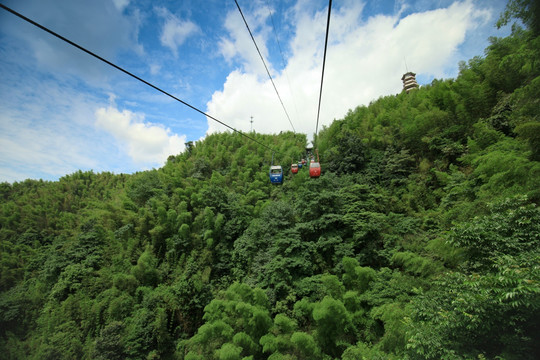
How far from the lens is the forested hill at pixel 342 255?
12.4 feet

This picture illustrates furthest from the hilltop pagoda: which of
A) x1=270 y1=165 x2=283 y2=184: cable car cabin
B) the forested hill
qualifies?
x1=270 y1=165 x2=283 y2=184: cable car cabin

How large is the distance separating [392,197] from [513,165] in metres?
6.10

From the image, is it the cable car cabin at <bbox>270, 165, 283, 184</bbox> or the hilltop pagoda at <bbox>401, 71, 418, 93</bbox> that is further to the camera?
the hilltop pagoda at <bbox>401, 71, 418, 93</bbox>

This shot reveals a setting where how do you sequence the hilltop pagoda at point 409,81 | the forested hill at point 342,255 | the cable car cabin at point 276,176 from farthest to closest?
the hilltop pagoda at point 409,81, the cable car cabin at point 276,176, the forested hill at point 342,255

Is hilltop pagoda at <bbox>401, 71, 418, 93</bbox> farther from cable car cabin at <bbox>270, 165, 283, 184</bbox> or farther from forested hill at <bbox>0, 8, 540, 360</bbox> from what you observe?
cable car cabin at <bbox>270, 165, 283, 184</bbox>

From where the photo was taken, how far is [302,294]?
952 centimetres

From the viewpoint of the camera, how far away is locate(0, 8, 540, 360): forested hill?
12.4 feet

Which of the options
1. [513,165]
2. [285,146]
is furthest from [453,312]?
[285,146]

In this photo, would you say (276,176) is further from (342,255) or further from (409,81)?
(409,81)

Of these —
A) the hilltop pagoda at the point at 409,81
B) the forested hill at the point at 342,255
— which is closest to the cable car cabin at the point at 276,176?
the forested hill at the point at 342,255

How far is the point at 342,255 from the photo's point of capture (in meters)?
9.91

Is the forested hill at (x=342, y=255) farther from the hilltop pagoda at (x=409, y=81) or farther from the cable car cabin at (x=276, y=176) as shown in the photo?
the hilltop pagoda at (x=409, y=81)

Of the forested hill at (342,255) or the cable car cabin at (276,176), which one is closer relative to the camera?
the forested hill at (342,255)

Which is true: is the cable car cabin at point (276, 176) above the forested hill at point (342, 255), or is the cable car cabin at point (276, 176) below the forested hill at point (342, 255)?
above
